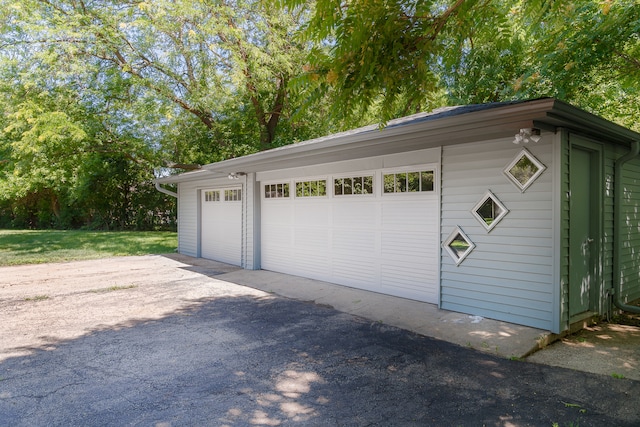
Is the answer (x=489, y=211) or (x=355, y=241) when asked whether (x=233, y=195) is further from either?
(x=489, y=211)

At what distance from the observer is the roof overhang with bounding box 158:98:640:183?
12.0ft

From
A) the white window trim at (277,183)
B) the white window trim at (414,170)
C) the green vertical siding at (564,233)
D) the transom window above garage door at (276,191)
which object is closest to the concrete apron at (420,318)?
the green vertical siding at (564,233)

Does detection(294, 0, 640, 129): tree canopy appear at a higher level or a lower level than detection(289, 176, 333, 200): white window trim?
higher

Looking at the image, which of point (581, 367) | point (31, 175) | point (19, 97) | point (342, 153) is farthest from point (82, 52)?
point (581, 367)

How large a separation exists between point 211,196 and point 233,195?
133 centimetres

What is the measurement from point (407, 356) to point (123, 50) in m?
14.7

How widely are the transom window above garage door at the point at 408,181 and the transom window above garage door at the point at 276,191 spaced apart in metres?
2.66

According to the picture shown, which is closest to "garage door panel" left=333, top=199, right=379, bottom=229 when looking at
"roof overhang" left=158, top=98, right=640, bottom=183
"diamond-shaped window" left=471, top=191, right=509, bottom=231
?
"roof overhang" left=158, top=98, right=640, bottom=183

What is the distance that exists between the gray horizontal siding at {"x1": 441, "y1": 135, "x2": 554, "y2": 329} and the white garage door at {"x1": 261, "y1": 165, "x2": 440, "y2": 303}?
1.15 feet

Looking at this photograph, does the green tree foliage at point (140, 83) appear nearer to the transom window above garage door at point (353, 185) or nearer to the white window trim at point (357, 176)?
the white window trim at point (357, 176)

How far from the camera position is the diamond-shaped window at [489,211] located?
4.61 meters

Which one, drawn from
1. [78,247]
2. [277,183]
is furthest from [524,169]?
[78,247]

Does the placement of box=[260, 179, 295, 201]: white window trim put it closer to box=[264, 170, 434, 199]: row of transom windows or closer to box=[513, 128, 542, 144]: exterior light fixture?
box=[264, 170, 434, 199]: row of transom windows

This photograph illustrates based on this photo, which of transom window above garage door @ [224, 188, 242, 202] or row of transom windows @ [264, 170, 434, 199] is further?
transom window above garage door @ [224, 188, 242, 202]
